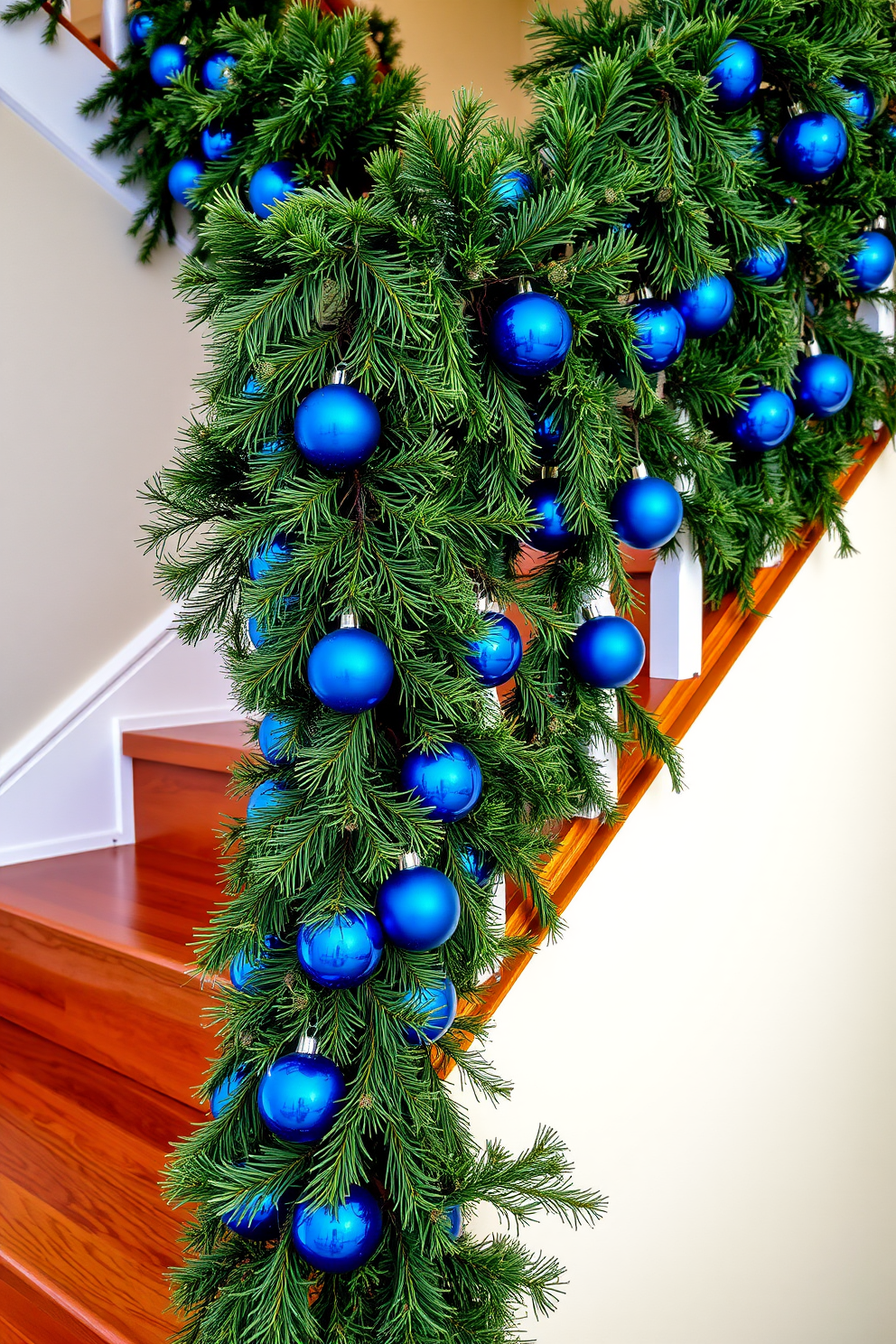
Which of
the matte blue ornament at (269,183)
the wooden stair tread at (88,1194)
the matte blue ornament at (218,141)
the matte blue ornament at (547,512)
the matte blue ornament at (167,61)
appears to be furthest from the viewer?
the matte blue ornament at (167,61)

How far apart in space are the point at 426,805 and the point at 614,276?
1.29 ft

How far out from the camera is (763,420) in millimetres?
901

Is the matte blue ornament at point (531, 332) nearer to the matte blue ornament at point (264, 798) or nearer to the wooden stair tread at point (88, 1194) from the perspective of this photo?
the matte blue ornament at point (264, 798)

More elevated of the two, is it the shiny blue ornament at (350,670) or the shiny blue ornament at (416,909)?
the shiny blue ornament at (350,670)

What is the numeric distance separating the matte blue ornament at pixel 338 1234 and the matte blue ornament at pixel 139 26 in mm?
1705

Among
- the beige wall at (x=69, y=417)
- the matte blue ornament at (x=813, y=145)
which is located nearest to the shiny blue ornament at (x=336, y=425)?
the matte blue ornament at (x=813, y=145)

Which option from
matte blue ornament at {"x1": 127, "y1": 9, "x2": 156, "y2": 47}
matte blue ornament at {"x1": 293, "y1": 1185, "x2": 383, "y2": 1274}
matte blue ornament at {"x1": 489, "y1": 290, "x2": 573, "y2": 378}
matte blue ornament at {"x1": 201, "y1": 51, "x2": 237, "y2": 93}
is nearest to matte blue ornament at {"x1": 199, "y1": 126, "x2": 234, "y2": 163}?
matte blue ornament at {"x1": 201, "y1": 51, "x2": 237, "y2": 93}

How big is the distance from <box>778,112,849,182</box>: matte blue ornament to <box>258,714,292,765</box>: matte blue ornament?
702 millimetres

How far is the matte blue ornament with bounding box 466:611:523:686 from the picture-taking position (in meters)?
0.66

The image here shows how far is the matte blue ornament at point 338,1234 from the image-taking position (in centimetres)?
57

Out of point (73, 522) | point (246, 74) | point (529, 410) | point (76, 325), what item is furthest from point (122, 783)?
point (529, 410)

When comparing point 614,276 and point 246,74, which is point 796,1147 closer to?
point 614,276

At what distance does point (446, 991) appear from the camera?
2.14ft

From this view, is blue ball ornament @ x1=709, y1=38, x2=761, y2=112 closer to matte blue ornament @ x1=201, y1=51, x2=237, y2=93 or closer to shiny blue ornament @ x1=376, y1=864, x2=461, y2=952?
shiny blue ornament @ x1=376, y1=864, x2=461, y2=952
